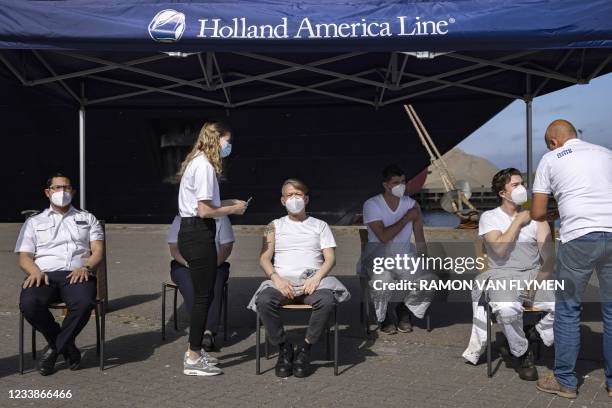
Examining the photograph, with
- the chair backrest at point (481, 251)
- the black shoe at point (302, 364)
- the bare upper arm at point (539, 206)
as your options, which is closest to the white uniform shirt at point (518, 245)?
the chair backrest at point (481, 251)

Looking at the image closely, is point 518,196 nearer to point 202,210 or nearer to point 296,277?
point 296,277

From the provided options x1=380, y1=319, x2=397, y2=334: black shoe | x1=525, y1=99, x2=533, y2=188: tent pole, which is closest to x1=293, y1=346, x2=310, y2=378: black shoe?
x1=380, y1=319, x2=397, y2=334: black shoe

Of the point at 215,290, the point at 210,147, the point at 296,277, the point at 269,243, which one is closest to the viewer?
the point at 210,147

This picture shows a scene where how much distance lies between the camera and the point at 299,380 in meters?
3.90

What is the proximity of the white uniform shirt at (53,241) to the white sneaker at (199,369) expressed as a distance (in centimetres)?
99

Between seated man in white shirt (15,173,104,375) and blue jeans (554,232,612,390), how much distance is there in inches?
106

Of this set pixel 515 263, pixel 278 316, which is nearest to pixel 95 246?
pixel 278 316

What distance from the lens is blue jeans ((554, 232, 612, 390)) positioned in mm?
3363

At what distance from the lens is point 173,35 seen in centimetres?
386

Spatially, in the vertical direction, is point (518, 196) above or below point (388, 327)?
above

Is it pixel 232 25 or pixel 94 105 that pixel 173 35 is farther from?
pixel 94 105

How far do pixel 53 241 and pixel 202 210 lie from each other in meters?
1.18

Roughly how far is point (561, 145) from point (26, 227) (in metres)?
3.21

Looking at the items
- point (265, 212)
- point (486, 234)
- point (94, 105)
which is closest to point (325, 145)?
point (265, 212)
